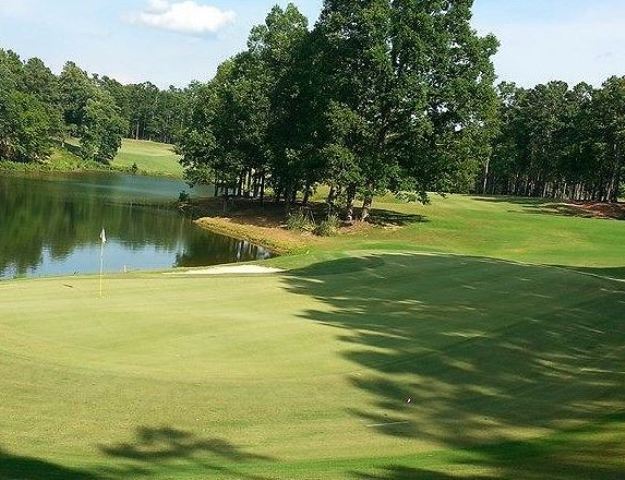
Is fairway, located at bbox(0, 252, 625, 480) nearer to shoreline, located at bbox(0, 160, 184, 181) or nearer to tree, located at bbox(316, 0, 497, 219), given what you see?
tree, located at bbox(316, 0, 497, 219)

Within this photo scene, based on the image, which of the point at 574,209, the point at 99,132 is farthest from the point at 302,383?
the point at 99,132

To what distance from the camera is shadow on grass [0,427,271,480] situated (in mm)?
9024

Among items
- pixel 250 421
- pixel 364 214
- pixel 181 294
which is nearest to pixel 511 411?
pixel 250 421

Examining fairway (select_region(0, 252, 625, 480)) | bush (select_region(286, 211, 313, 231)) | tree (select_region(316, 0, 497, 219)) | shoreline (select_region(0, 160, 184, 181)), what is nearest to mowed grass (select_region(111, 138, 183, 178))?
shoreline (select_region(0, 160, 184, 181))

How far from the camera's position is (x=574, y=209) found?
243 feet

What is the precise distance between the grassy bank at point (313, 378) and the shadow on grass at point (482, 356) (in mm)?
59

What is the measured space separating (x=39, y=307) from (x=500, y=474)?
12.6 metres

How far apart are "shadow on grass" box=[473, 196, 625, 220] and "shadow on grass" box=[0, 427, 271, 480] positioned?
64744 millimetres

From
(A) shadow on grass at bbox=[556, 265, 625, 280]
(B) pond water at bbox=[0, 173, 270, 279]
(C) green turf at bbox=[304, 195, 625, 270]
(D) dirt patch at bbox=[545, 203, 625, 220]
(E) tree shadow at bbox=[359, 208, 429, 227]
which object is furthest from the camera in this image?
(D) dirt patch at bbox=[545, 203, 625, 220]

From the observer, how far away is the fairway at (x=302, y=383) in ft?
32.8

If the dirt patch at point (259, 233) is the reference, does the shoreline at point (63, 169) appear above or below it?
above

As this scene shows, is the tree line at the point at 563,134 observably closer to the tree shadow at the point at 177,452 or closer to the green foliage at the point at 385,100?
the green foliage at the point at 385,100

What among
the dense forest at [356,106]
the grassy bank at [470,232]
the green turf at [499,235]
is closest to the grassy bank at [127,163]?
the dense forest at [356,106]

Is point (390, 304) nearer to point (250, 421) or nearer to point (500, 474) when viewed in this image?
point (250, 421)
